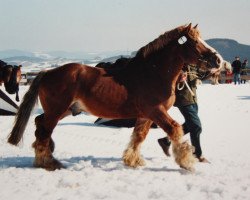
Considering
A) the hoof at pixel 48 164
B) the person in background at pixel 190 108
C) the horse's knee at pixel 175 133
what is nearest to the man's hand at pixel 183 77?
the person in background at pixel 190 108

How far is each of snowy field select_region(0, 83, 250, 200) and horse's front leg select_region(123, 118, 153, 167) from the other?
6.0 inches

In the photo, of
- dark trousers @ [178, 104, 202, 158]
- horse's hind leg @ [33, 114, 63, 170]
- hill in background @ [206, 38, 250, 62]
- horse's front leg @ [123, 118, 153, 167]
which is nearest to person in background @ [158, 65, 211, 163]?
dark trousers @ [178, 104, 202, 158]

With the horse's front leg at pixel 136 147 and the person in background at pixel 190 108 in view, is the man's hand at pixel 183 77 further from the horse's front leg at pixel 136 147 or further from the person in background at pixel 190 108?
the horse's front leg at pixel 136 147

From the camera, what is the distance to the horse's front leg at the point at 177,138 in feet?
18.3

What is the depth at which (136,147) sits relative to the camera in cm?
632

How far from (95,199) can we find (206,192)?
1330mm

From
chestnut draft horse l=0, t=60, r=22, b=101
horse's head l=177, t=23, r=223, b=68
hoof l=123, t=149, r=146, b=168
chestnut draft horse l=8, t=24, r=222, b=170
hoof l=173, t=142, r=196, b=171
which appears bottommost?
chestnut draft horse l=0, t=60, r=22, b=101

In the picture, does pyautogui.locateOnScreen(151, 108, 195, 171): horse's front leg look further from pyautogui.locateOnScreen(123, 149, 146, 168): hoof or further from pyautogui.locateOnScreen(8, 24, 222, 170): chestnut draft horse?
pyautogui.locateOnScreen(123, 149, 146, 168): hoof

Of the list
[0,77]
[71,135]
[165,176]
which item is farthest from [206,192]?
[0,77]

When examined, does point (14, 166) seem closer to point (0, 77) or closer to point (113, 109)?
point (113, 109)

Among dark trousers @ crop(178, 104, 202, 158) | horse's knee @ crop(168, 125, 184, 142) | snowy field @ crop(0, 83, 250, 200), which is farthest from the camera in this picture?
dark trousers @ crop(178, 104, 202, 158)

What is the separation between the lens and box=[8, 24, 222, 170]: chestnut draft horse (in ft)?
18.7

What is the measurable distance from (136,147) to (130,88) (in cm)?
107

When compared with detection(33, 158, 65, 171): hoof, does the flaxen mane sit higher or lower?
higher
